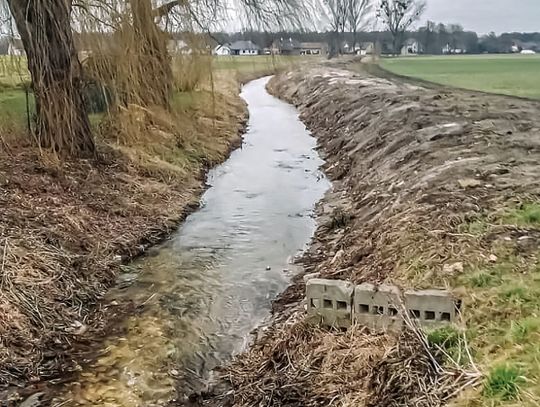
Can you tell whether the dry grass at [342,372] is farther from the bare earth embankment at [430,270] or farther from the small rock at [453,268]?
the small rock at [453,268]

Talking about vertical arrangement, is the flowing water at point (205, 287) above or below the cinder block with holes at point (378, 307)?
below

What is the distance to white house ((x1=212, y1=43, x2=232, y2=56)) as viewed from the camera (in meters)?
13.1

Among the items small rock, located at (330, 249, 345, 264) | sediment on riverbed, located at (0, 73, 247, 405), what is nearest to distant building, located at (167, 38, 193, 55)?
sediment on riverbed, located at (0, 73, 247, 405)

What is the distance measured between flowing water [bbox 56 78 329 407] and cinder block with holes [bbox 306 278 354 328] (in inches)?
45.4

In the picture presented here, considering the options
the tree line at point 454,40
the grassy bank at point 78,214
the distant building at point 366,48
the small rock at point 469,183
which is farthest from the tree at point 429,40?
the small rock at point 469,183

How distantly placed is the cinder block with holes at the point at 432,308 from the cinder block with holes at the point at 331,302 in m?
0.56

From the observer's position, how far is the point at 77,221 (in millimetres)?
8578

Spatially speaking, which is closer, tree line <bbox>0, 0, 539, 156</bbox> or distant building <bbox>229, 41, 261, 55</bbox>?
tree line <bbox>0, 0, 539, 156</bbox>

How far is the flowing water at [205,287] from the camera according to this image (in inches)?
216

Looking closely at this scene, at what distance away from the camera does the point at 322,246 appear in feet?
29.0

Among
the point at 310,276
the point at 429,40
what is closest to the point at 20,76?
the point at 310,276

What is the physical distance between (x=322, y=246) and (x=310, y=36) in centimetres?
606

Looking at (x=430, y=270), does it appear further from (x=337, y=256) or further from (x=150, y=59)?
(x=150, y=59)

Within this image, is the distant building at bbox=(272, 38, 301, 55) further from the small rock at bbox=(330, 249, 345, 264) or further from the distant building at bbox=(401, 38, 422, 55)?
the distant building at bbox=(401, 38, 422, 55)
